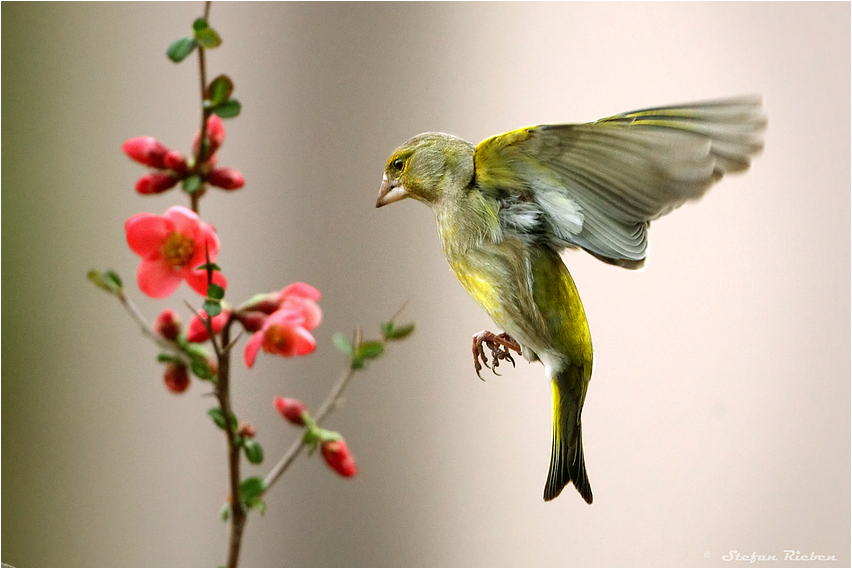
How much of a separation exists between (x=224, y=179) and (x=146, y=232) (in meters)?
0.06

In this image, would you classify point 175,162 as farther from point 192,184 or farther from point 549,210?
point 549,210

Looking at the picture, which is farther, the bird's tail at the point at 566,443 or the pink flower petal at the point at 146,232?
the pink flower petal at the point at 146,232

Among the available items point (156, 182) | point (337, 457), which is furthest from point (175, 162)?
point (337, 457)

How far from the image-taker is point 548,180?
317mm

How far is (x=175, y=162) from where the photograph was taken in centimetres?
43

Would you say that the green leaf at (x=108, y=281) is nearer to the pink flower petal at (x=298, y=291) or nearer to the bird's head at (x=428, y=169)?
the pink flower petal at (x=298, y=291)

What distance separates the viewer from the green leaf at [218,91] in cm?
40

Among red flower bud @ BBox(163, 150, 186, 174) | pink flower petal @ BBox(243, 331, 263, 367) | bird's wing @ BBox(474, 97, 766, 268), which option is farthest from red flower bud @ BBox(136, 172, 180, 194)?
bird's wing @ BBox(474, 97, 766, 268)

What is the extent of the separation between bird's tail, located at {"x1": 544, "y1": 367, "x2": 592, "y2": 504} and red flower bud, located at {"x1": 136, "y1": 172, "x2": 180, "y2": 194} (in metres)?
0.27

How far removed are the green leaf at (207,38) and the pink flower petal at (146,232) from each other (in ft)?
0.35

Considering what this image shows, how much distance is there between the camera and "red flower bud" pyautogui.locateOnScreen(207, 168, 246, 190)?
17.1 inches

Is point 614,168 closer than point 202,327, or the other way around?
point 614,168

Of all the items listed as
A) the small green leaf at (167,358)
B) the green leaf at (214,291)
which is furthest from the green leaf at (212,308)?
the small green leaf at (167,358)

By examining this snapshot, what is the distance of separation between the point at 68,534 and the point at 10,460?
0.52 ft
